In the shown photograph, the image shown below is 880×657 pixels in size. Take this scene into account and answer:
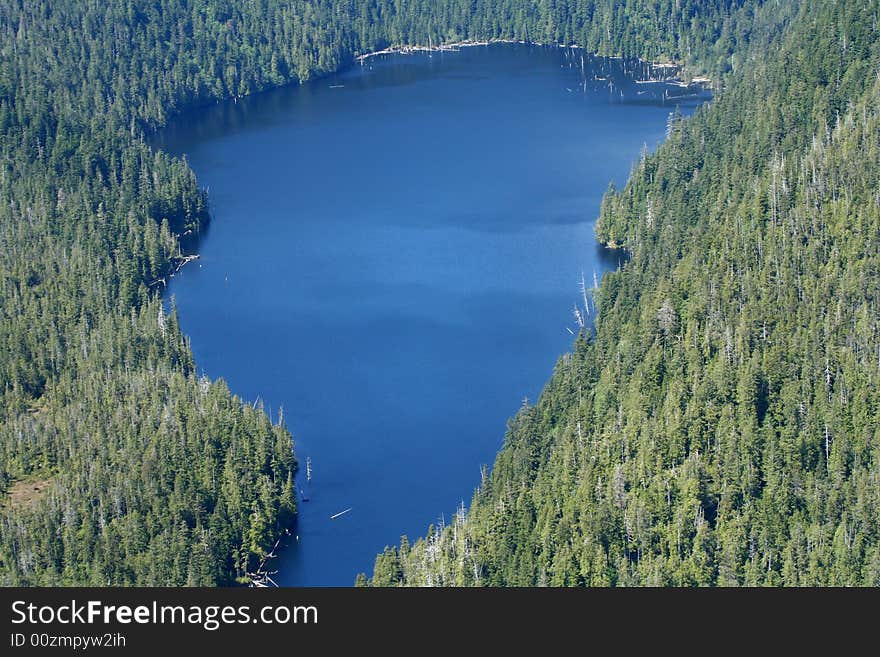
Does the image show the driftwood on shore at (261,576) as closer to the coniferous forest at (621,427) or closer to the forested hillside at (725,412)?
the coniferous forest at (621,427)

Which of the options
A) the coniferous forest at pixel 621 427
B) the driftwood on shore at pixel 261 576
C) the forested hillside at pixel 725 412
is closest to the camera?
the forested hillside at pixel 725 412

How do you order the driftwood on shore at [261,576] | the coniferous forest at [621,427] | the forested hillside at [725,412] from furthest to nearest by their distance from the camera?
1. the driftwood on shore at [261,576]
2. the coniferous forest at [621,427]
3. the forested hillside at [725,412]

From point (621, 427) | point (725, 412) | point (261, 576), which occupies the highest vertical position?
point (725, 412)

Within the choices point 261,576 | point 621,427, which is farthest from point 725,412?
point 261,576

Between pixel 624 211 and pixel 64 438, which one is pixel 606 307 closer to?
pixel 624 211

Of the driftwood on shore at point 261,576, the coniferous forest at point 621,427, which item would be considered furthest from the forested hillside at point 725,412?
the driftwood on shore at point 261,576

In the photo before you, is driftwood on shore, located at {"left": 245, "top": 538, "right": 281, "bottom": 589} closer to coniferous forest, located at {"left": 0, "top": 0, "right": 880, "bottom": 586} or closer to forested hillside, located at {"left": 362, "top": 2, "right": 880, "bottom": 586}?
coniferous forest, located at {"left": 0, "top": 0, "right": 880, "bottom": 586}

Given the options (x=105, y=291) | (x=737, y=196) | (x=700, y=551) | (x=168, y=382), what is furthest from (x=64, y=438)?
(x=737, y=196)

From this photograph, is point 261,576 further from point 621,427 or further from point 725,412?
point 725,412
